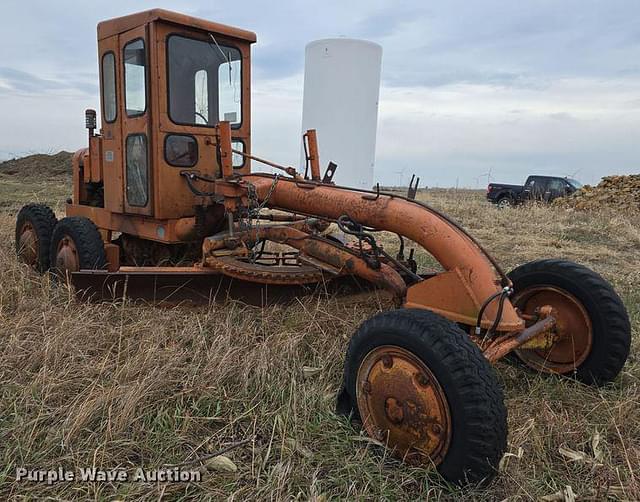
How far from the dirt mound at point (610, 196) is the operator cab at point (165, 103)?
1312cm

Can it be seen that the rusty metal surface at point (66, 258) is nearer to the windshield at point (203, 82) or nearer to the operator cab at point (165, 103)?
the operator cab at point (165, 103)

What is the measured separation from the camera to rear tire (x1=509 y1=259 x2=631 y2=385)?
10.8ft

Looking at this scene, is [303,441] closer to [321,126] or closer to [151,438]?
[151,438]

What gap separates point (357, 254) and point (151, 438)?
1757mm

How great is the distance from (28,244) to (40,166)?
2098 cm

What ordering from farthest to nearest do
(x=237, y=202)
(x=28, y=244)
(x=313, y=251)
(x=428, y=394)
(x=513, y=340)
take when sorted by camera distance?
(x=28, y=244) → (x=237, y=202) → (x=313, y=251) → (x=513, y=340) → (x=428, y=394)

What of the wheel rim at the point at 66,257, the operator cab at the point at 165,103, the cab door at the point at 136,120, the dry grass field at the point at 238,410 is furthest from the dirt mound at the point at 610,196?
the wheel rim at the point at 66,257

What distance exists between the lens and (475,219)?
1192 cm

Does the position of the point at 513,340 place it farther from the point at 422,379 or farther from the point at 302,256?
the point at 302,256

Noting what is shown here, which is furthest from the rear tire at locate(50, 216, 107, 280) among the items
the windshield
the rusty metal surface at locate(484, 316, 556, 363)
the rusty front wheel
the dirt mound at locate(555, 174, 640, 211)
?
the dirt mound at locate(555, 174, 640, 211)

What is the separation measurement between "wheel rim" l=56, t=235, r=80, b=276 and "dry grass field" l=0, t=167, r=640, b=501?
374mm

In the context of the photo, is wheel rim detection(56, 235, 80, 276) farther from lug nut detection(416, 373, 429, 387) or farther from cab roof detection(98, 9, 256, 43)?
lug nut detection(416, 373, 429, 387)

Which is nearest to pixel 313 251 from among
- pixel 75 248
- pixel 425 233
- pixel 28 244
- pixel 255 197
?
pixel 255 197

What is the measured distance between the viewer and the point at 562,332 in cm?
345
